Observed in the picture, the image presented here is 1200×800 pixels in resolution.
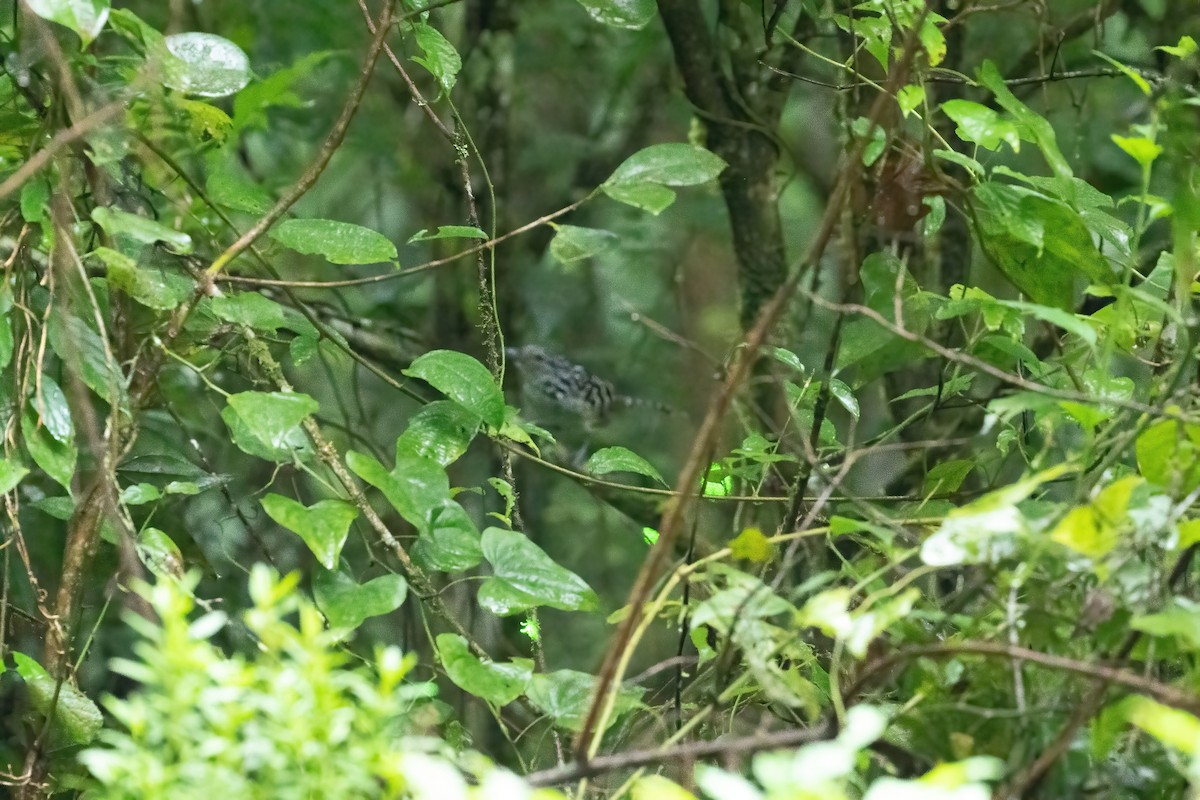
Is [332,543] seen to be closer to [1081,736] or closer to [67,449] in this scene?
[67,449]

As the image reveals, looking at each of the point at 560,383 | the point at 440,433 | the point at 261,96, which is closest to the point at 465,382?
the point at 440,433

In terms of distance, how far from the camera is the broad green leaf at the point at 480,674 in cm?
75

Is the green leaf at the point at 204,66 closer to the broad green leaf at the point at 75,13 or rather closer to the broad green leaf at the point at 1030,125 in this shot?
the broad green leaf at the point at 75,13

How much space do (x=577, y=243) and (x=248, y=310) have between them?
11.9 inches

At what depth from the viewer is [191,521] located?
1.72 metres

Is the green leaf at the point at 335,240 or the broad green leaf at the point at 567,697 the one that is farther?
the green leaf at the point at 335,240

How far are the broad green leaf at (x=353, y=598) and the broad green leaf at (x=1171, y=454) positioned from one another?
19.8 inches

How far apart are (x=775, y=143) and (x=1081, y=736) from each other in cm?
119

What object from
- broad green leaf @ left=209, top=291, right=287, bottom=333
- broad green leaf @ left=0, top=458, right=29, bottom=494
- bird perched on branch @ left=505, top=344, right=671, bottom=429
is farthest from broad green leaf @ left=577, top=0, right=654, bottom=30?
bird perched on branch @ left=505, top=344, right=671, bottom=429

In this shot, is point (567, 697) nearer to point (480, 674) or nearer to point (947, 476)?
point (480, 674)

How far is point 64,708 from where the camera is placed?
35.1 inches

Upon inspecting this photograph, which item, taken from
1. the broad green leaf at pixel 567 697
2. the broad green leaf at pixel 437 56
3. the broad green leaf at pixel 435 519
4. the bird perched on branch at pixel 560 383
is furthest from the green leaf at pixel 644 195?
the bird perched on branch at pixel 560 383

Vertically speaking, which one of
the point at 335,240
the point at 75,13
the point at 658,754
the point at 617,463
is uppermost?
the point at 75,13

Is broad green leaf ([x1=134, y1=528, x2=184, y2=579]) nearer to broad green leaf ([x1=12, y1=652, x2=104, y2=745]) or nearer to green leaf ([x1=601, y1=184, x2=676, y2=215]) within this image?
broad green leaf ([x1=12, y1=652, x2=104, y2=745])
